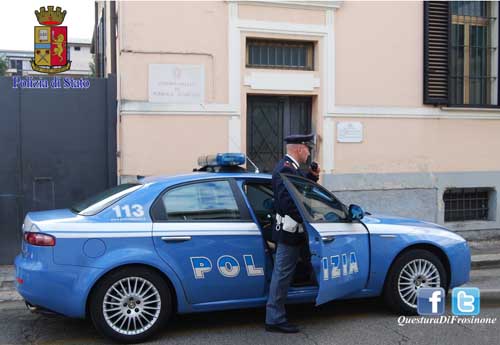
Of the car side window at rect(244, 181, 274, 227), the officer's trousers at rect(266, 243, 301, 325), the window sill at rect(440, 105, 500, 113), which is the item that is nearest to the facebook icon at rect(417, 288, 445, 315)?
the officer's trousers at rect(266, 243, 301, 325)

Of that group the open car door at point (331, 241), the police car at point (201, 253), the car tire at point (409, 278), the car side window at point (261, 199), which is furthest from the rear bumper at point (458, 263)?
the car side window at point (261, 199)

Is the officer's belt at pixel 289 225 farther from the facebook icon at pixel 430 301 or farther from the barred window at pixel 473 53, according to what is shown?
the barred window at pixel 473 53

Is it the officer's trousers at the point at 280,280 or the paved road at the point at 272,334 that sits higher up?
the officer's trousers at the point at 280,280

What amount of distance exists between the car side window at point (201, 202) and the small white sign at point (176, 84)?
3.57m

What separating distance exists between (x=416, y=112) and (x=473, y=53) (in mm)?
1820

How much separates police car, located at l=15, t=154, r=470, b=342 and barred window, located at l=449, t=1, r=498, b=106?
5328mm

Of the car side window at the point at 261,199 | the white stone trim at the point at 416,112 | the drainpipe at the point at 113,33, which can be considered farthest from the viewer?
the white stone trim at the point at 416,112

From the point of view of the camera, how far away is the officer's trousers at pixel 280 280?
5.12 m

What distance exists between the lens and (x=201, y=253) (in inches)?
199

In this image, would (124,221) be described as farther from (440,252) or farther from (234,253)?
(440,252)

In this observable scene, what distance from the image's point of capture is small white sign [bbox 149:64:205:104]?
8.55 m

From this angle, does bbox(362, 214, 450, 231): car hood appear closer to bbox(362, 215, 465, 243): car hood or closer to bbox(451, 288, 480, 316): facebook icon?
bbox(362, 215, 465, 243): car hood

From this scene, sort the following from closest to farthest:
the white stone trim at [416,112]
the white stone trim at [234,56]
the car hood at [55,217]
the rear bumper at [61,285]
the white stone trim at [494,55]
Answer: the rear bumper at [61,285]
the car hood at [55,217]
the white stone trim at [234,56]
the white stone trim at [416,112]
the white stone trim at [494,55]

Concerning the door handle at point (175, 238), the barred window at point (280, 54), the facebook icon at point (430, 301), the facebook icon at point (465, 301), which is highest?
the barred window at point (280, 54)
